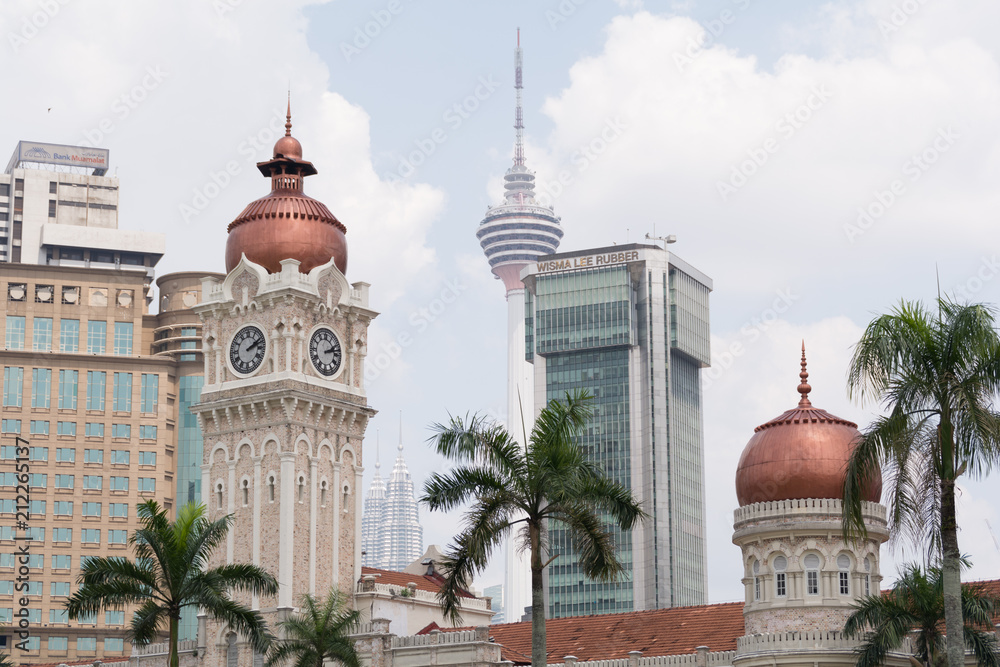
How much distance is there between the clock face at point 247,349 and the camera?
256 ft

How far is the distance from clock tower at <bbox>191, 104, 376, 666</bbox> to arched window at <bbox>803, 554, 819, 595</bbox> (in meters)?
23.5

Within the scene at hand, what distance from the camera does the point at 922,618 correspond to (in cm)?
5409

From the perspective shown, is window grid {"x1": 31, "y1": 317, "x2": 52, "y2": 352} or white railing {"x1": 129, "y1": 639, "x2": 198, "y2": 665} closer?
white railing {"x1": 129, "y1": 639, "x2": 198, "y2": 665}

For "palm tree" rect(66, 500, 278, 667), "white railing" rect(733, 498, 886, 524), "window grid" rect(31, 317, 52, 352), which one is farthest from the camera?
"window grid" rect(31, 317, 52, 352)

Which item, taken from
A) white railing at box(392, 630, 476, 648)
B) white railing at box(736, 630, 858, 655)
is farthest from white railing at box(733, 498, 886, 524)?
white railing at box(392, 630, 476, 648)

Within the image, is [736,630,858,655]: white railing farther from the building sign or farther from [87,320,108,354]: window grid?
the building sign

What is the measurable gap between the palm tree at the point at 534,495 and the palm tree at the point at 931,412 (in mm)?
9194

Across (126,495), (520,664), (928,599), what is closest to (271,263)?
(520,664)

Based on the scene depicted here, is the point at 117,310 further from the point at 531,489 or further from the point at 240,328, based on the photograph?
the point at 531,489

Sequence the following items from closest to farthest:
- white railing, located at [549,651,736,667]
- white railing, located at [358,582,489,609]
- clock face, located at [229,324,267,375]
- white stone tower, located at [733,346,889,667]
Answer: white stone tower, located at [733,346,889,667] → white railing, located at [549,651,736,667] → clock face, located at [229,324,267,375] → white railing, located at [358,582,489,609]

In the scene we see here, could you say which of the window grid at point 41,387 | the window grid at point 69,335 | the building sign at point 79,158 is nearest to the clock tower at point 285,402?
the window grid at point 41,387

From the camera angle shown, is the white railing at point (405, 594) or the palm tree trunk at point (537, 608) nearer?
the palm tree trunk at point (537, 608)

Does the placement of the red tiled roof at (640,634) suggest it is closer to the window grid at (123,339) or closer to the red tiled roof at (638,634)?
the red tiled roof at (638,634)

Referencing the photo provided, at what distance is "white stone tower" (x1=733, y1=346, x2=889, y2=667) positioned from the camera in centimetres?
6212
